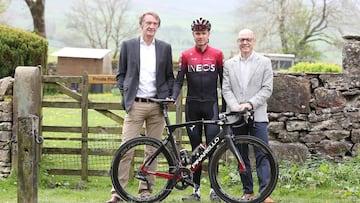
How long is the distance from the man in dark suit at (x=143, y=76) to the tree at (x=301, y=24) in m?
29.4

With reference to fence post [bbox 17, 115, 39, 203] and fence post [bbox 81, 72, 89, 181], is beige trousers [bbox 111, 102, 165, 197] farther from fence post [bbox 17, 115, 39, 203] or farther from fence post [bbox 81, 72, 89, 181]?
fence post [bbox 81, 72, 89, 181]

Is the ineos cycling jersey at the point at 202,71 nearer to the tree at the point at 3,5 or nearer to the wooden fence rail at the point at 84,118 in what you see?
the wooden fence rail at the point at 84,118

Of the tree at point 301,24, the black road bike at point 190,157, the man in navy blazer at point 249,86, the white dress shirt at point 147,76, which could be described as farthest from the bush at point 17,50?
the tree at point 301,24

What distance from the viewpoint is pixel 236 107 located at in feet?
23.7

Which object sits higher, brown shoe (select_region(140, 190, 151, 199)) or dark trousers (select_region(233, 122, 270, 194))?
dark trousers (select_region(233, 122, 270, 194))

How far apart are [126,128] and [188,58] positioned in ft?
3.35

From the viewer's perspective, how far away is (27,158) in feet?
20.1

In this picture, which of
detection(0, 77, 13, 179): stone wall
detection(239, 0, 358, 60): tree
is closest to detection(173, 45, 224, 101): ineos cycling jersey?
detection(0, 77, 13, 179): stone wall

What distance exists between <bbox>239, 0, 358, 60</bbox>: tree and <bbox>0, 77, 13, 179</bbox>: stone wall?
2767 centimetres

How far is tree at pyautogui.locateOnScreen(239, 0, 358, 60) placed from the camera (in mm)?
36938

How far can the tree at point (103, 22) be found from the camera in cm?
4553

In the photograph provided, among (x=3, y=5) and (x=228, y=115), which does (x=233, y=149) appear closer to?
(x=228, y=115)

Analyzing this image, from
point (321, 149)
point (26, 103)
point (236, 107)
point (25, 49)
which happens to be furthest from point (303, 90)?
point (25, 49)

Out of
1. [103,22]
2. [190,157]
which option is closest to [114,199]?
[190,157]
